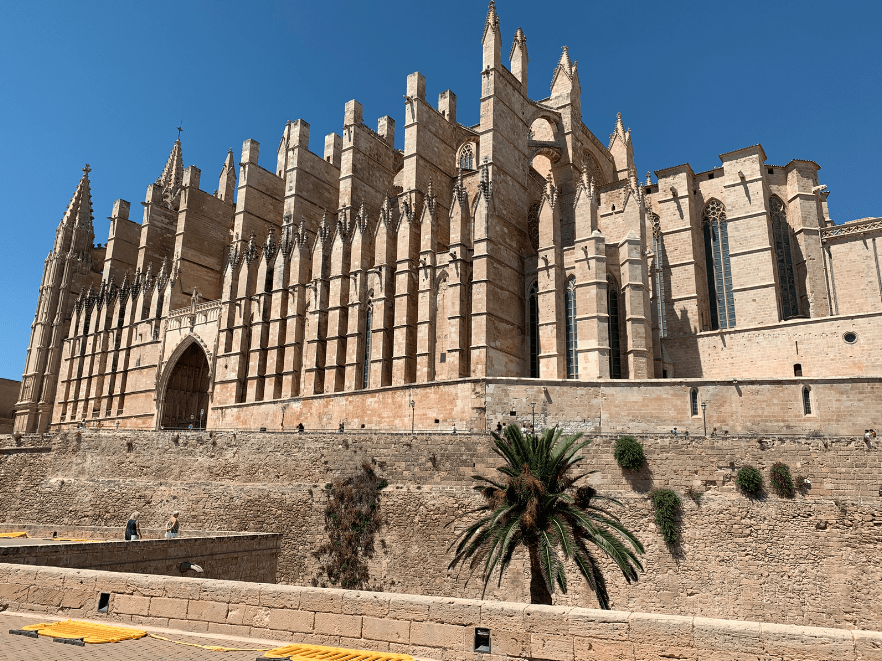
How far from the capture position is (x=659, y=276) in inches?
1123

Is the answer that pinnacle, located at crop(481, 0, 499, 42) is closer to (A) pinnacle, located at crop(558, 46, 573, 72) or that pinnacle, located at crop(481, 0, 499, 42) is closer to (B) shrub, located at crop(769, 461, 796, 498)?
(A) pinnacle, located at crop(558, 46, 573, 72)

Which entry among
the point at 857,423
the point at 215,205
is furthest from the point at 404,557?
the point at 215,205

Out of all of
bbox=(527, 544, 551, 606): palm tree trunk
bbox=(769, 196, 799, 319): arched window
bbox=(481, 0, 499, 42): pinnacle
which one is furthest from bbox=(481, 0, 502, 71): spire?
bbox=(527, 544, 551, 606): palm tree trunk

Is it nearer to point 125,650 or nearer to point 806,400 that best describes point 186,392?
point 806,400

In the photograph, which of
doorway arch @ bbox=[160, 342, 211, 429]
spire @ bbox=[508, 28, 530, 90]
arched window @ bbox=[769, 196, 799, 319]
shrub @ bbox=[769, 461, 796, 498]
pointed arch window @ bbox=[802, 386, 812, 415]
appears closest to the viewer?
shrub @ bbox=[769, 461, 796, 498]

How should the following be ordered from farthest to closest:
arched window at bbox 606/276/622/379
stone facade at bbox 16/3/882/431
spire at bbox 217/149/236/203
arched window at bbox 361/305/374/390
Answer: spire at bbox 217/149/236/203
arched window at bbox 361/305/374/390
arched window at bbox 606/276/622/379
stone facade at bbox 16/3/882/431

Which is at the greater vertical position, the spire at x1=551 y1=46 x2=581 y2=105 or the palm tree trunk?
the spire at x1=551 y1=46 x2=581 y2=105

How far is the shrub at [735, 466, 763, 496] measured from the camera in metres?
15.7

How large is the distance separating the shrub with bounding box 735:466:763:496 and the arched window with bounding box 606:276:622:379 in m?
9.16

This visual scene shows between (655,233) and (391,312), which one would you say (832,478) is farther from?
(391,312)

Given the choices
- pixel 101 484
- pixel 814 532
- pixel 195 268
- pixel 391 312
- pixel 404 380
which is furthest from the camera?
pixel 195 268

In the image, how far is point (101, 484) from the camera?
23.8 metres

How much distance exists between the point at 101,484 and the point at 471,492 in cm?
1427

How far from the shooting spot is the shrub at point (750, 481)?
15711mm
